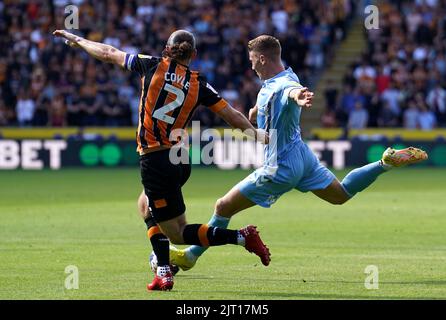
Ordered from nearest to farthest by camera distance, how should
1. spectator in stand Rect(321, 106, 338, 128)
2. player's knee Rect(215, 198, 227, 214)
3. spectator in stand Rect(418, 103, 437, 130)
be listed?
player's knee Rect(215, 198, 227, 214)
spectator in stand Rect(418, 103, 437, 130)
spectator in stand Rect(321, 106, 338, 128)

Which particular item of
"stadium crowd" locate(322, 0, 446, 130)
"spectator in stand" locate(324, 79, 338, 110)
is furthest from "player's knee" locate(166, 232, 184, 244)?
"spectator in stand" locate(324, 79, 338, 110)

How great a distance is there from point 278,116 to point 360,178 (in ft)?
4.33

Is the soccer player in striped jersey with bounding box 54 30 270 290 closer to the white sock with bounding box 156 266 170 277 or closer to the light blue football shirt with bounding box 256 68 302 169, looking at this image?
the white sock with bounding box 156 266 170 277

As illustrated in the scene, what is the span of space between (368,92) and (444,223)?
49.9ft

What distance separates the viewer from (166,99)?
9.78 meters

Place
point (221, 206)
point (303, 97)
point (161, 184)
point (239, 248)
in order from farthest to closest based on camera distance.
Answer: point (239, 248)
point (221, 206)
point (161, 184)
point (303, 97)

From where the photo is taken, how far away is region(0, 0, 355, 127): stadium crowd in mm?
31594

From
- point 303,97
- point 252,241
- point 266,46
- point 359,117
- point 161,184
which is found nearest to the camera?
point 303,97

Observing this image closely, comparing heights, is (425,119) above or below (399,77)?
below

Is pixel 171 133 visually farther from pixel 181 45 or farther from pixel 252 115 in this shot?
pixel 252 115

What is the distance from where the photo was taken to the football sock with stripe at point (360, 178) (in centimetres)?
1104

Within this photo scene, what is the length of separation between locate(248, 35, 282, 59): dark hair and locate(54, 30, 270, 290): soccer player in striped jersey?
0.76m

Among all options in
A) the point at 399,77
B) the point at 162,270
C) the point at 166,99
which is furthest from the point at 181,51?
the point at 399,77

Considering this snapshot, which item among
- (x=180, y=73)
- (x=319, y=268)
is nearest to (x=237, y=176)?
(x=319, y=268)
